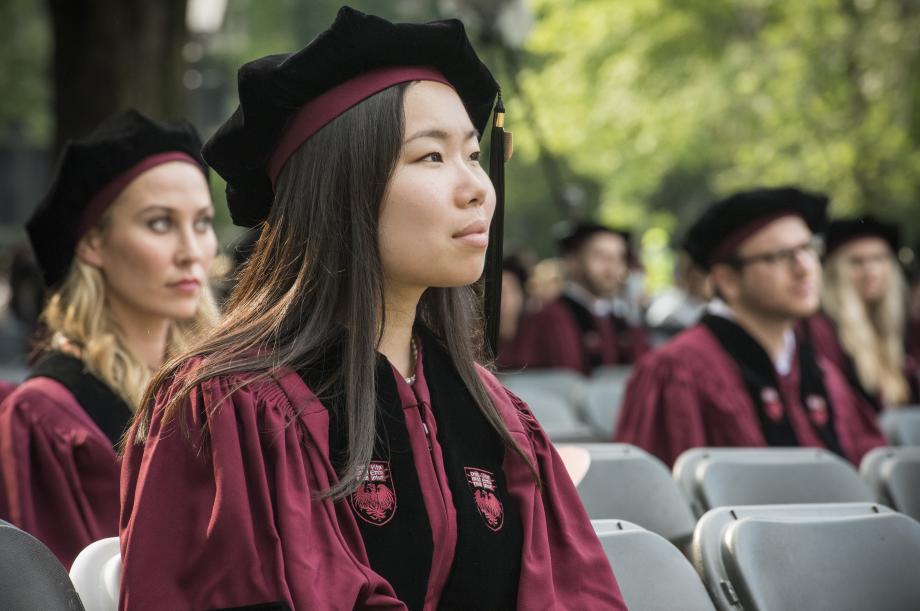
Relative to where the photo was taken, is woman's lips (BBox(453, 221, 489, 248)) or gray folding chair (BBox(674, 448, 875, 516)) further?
gray folding chair (BBox(674, 448, 875, 516))

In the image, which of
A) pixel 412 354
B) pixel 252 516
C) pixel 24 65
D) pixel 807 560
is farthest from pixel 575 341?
pixel 24 65

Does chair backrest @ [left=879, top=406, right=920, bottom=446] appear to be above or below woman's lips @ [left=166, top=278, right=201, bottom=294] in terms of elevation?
below

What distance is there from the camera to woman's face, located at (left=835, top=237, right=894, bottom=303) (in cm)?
725

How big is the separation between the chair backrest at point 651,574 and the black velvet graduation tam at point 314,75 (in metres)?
1.12

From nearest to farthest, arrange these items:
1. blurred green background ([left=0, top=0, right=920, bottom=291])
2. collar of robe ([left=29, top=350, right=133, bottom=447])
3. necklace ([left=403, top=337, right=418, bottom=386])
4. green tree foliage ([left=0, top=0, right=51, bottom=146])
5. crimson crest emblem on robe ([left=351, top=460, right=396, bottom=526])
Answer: crimson crest emblem on robe ([left=351, top=460, right=396, bottom=526]) → necklace ([left=403, top=337, right=418, bottom=386]) → collar of robe ([left=29, top=350, right=133, bottom=447]) → blurred green background ([left=0, top=0, right=920, bottom=291]) → green tree foliage ([left=0, top=0, right=51, bottom=146])

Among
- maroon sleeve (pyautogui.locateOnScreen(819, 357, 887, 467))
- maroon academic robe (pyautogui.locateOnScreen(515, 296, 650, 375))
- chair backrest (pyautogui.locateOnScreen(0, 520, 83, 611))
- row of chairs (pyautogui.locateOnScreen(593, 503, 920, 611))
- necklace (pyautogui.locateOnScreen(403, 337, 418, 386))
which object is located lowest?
maroon academic robe (pyautogui.locateOnScreen(515, 296, 650, 375))

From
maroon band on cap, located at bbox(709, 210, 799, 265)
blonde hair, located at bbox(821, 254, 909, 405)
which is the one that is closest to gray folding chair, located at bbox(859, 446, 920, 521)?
maroon band on cap, located at bbox(709, 210, 799, 265)

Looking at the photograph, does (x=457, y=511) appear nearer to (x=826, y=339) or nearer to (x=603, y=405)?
(x=603, y=405)

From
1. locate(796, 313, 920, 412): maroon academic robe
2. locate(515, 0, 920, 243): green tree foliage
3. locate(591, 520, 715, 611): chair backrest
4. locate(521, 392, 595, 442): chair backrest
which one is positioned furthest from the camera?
locate(515, 0, 920, 243): green tree foliage

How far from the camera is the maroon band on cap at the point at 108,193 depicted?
12.1 feet

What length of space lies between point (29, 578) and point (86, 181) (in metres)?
1.68

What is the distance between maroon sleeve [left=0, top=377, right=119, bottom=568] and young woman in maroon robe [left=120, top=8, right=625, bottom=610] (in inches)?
45.5

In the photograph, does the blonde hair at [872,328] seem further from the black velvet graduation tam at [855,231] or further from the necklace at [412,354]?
the necklace at [412,354]

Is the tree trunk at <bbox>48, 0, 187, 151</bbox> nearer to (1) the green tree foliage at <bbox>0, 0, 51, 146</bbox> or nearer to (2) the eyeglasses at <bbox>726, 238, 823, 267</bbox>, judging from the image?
(2) the eyeglasses at <bbox>726, 238, 823, 267</bbox>
